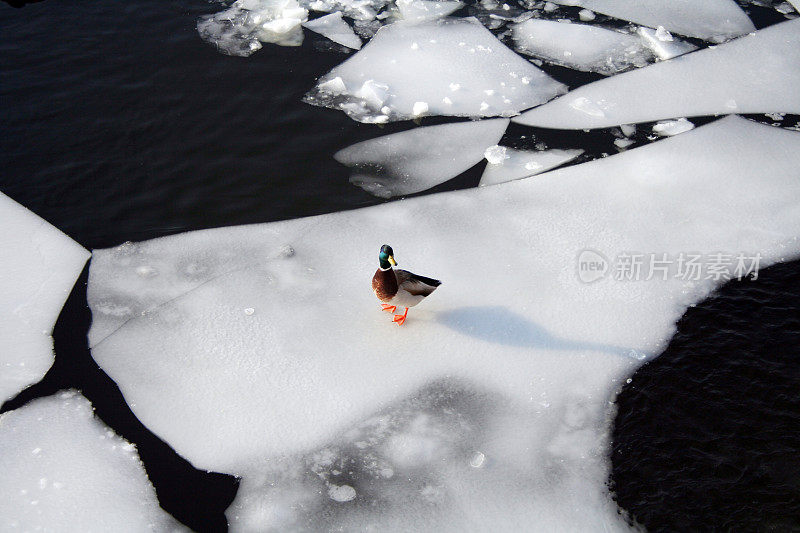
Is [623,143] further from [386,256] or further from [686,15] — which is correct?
[386,256]

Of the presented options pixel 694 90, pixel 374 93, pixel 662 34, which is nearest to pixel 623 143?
pixel 694 90

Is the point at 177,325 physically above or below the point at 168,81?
below

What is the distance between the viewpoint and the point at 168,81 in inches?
223

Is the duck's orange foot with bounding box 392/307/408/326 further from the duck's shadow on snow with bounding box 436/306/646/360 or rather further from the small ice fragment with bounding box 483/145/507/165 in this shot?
the small ice fragment with bounding box 483/145/507/165

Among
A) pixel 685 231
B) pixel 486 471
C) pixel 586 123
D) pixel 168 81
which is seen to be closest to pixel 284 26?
pixel 168 81

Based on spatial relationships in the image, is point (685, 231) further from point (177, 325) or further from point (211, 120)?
point (211, 120)

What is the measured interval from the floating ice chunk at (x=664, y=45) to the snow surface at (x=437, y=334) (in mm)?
1064

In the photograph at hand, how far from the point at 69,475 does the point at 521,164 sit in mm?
3259

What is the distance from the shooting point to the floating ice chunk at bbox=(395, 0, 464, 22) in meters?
6.29

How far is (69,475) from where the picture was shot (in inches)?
123

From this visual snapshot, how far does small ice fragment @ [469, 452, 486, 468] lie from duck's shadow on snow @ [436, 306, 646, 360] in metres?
0.69

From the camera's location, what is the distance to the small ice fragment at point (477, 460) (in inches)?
122

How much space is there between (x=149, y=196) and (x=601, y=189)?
118 inches

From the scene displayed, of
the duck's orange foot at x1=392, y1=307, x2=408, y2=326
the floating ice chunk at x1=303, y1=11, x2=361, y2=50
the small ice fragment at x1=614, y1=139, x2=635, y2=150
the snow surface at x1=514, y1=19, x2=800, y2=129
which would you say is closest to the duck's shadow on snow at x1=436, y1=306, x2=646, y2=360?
the duck's orange foot at x1=392, y1=307, x2=408, y2=326
